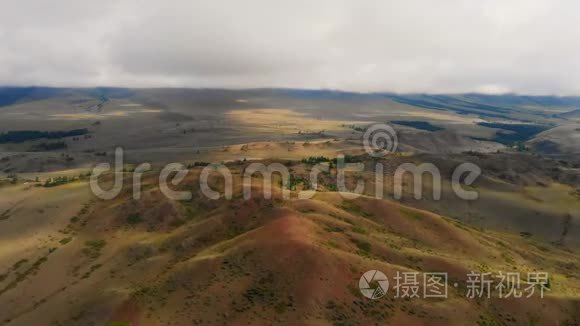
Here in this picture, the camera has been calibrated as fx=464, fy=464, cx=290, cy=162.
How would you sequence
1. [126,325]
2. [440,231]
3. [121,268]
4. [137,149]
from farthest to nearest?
[137,149] → [440,231] → [121,268] → [126,325]

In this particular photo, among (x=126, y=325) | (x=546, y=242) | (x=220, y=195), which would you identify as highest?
(x=220, y=195)

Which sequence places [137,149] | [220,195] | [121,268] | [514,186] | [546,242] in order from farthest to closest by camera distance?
[137,149]
[514,186]
[546,242]
[220,195]
[121,268]

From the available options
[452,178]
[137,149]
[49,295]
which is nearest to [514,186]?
[452,178]

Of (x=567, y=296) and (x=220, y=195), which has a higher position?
(x=220, y=195)

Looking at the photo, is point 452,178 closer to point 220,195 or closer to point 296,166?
point 296,166

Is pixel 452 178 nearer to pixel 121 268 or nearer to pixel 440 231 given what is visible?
pixel 440 231

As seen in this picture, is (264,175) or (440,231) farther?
(264,175)

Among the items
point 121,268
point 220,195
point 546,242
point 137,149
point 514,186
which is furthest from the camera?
point 137,149

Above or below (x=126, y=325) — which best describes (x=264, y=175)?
above

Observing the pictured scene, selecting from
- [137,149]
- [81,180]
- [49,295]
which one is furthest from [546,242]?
[137,149]
